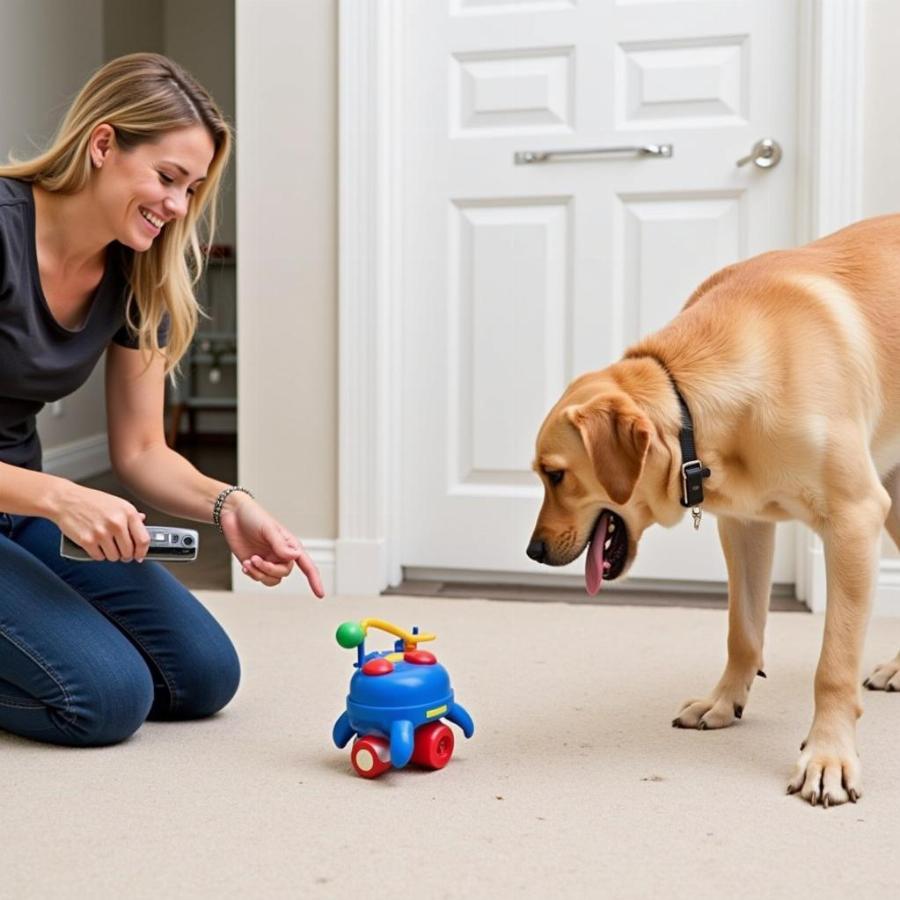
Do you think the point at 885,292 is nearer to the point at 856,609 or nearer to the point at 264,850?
the point at 856,609

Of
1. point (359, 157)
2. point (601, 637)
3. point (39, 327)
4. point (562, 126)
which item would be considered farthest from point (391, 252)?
point (39, 327)

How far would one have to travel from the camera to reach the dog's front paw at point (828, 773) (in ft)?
5.28

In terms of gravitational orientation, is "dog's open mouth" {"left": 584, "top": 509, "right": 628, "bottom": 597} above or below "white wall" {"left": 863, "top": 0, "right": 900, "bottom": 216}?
below

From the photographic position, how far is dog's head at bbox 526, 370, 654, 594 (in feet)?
5.57

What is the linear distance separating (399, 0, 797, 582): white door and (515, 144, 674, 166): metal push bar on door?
10mm

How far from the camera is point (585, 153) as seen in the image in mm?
3018

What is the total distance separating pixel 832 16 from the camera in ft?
9.16

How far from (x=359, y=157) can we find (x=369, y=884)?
2088mm

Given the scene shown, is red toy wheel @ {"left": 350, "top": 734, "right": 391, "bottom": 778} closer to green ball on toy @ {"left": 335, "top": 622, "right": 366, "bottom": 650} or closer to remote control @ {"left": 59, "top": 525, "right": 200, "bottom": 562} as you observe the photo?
green ball on toy @ {"left": 335, "top": 622, "right": 366, "bottom": 650}

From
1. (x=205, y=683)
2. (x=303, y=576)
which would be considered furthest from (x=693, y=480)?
(x=303, y=576)

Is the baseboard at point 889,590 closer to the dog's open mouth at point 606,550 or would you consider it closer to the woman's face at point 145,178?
the dog's open mouth at point 606,550

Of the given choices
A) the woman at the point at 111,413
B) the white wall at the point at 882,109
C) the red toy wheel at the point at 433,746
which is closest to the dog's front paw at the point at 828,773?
the red toy wheel at the point at 433,746

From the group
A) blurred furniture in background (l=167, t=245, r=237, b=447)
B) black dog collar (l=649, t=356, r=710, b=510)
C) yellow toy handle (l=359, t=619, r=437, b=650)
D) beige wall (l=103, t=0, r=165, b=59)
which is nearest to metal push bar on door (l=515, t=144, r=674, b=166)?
black dog collar (l=649, t=356, r=710, b=510)

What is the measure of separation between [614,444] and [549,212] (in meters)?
1.49
